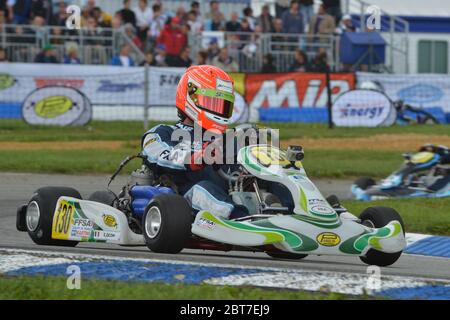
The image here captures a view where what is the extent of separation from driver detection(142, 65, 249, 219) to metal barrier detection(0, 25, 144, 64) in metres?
14.7

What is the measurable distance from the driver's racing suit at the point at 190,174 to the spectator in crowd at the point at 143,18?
53.0 feet

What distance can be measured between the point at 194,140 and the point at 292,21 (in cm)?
1755

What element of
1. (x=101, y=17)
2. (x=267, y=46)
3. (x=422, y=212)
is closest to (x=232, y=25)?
(x=267, y=46)

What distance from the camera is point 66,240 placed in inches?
316

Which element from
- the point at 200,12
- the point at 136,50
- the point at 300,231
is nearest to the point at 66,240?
the point at 300,231

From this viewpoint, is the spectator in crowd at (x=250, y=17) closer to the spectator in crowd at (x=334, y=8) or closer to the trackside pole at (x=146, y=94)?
the spectator in crowd at (x=334, y=8)

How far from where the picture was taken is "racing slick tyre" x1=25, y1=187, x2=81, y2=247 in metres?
8.06

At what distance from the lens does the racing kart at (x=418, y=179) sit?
1220cm

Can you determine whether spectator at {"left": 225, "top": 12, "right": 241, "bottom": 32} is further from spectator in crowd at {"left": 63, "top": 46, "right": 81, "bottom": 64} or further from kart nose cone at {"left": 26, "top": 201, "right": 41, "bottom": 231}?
kart nose cone at {"left": 26, "top": 201, "right": 41, "bottom": 231}

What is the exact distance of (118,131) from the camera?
2070 centimetres

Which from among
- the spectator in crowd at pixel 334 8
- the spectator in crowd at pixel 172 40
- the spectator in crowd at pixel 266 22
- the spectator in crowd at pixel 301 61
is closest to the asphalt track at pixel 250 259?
the spectator in crowd at pixel 172 40

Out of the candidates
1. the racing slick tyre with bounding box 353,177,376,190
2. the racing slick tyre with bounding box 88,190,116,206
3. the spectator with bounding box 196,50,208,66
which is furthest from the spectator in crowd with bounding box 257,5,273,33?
the racing slick tyre with bounding box 88,190,116,206
